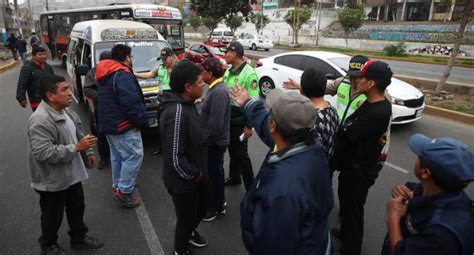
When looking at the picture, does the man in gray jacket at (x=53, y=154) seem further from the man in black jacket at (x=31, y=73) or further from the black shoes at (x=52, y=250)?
the man in black jacket at (x=31, y=73)

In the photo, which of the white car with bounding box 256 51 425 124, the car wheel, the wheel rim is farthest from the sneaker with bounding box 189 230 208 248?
the wheel rim

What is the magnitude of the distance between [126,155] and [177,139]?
155 cm

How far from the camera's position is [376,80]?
240cm

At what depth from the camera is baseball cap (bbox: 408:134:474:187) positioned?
138 centimetres

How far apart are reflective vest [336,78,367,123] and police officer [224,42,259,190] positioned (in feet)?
3.01

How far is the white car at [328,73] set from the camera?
21.5ft

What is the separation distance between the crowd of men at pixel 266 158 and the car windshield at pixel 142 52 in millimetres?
1455

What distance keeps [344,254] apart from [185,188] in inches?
63.6

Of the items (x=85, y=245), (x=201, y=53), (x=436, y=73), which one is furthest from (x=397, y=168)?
(x=436, y=73)

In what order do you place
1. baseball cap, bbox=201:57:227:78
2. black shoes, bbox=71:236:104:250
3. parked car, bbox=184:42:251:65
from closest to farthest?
black shoes, bbox=71:236:104:250, baseball cap, bbox=201:57:227:78, parked car, bbox=184:42:251:65

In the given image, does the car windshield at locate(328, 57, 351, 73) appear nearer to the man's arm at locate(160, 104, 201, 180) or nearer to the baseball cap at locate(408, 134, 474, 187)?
the man's arm at locate(160, 104, 201, 180)

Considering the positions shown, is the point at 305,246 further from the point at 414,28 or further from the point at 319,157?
the point at 414,28

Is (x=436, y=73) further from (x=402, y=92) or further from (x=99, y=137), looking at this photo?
(x=99, y=137)

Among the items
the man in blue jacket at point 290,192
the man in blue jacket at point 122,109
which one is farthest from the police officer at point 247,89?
the man in blue jacket at point 290,192
